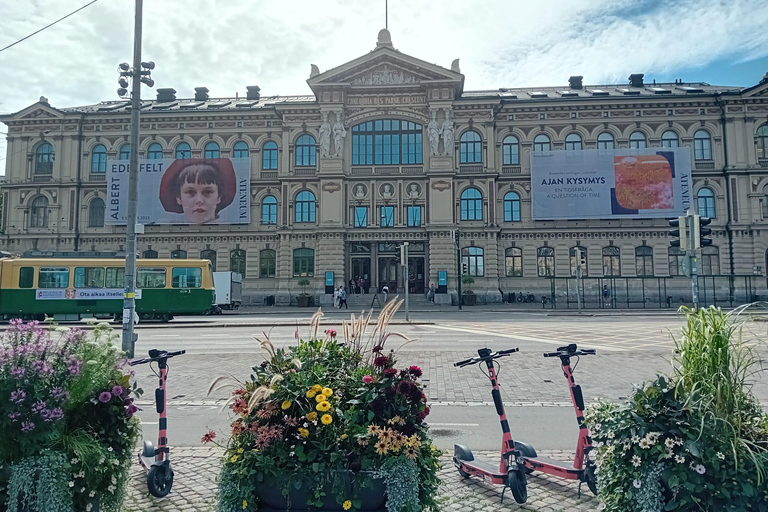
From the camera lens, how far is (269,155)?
43562 mm

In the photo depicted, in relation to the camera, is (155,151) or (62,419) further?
(155,151)

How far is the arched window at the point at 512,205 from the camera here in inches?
1633

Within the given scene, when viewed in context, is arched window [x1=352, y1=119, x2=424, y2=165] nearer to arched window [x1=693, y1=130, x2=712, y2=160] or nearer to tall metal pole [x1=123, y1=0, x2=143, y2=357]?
arched window [x1=693, y1=130, x2=712, y2=160]

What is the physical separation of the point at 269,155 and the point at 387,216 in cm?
1170

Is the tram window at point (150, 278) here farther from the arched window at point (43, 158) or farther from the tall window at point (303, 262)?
the arched window at point (43, 158)

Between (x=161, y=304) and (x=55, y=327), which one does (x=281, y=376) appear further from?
(x=161, y=304)

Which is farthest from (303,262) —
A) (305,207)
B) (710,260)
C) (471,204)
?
(710,260)

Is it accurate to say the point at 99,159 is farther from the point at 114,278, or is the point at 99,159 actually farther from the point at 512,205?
the point at 512,205

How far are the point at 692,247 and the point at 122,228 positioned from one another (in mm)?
43131

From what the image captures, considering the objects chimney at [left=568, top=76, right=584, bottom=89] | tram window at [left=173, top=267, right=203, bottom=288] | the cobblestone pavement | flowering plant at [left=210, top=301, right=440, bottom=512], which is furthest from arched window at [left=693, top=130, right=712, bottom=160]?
flowering plant at [left=210, top=301, right=440, bottom=512]

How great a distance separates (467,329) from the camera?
804 inches

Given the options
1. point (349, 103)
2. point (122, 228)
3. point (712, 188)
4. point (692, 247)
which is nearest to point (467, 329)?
point (692, 247)

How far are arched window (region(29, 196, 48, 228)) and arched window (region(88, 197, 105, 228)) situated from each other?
3807 millimetres

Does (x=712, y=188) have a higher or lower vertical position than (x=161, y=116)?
lower
